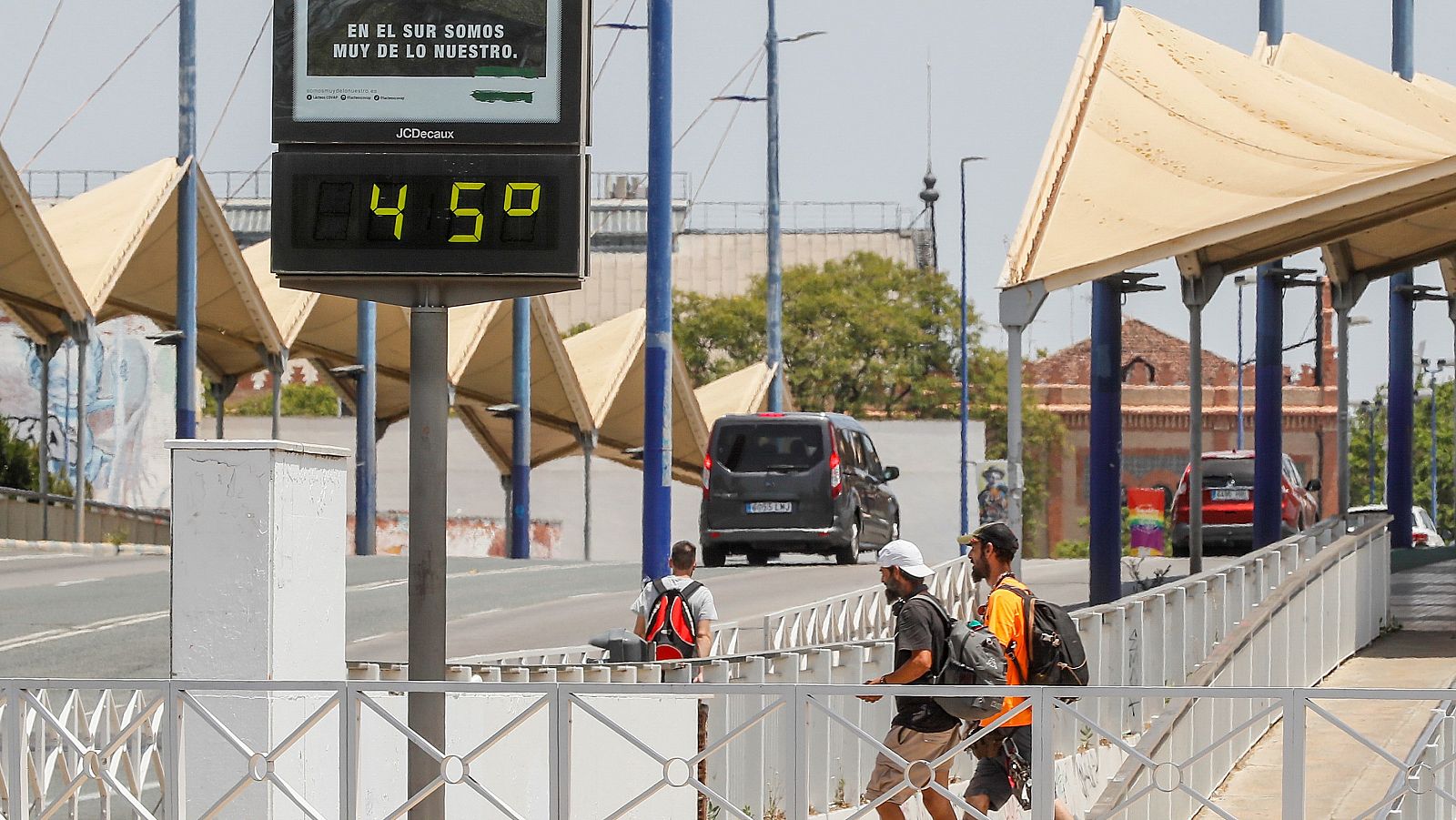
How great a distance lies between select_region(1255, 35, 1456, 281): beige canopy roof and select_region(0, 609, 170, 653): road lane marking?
15366 mm

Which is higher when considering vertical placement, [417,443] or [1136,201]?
[1136,201]

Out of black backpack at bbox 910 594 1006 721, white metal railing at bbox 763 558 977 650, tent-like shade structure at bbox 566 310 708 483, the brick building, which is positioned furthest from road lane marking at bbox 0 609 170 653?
the brick building

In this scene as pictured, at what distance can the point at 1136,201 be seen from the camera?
75.8ft

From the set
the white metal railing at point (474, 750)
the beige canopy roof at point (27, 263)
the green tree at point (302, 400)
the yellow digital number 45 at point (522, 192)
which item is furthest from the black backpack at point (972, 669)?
the green tree at point (302, 400)

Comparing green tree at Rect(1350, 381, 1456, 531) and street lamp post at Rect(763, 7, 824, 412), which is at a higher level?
street lamp post at Rect(763, 7, 824, 412)

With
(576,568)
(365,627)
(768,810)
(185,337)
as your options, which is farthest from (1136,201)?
(185,337)

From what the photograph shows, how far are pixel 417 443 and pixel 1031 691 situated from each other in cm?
276

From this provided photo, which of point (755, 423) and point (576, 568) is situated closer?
point (755, 423)

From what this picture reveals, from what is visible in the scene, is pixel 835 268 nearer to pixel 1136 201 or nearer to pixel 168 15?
pixel 168 15

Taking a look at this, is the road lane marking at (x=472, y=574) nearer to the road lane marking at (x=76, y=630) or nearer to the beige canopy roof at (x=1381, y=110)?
the road lane marking at (x=76, y=630)

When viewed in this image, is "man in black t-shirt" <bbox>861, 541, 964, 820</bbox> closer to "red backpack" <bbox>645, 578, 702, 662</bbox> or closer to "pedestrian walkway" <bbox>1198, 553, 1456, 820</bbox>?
"pedestrian walkway" <bbox>1198, 553, 1456, 820</bbox>

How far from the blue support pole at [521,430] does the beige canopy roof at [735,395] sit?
826 centimetres

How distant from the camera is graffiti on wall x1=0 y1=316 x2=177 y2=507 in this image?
80.4m

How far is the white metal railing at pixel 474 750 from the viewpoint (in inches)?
326
